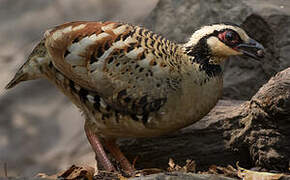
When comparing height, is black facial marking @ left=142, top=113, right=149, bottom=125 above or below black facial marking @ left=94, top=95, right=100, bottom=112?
below

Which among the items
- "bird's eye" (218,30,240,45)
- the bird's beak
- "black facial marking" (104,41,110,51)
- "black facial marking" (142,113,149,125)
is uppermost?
"black facial marking" (104,41,110,51)

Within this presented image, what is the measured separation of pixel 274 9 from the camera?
6.43m

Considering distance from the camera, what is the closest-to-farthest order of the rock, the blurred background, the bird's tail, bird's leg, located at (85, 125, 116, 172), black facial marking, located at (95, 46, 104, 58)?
black facial marking, located at (95, 46, 104, 58) < bird's leg, located at (85, 125, 116, 172) < the bird's tail < the rock < the blurred background

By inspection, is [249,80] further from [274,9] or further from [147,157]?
[147,157]

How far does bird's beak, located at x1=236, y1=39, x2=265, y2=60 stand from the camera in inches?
204

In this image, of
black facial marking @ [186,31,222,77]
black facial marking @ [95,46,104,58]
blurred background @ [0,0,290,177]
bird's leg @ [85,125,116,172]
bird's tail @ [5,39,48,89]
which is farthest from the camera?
blurred background @ [0,0,290,177]

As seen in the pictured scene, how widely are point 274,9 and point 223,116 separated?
5.38ft

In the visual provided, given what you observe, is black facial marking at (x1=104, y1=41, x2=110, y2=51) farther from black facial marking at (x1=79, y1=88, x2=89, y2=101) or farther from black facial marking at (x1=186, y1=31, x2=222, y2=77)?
black facial marking at (x1=186, y1=31, x2=222, y2=77)

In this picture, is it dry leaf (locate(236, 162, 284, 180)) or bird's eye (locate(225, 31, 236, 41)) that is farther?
bird's eye (locate(225, 31, 236, 41))

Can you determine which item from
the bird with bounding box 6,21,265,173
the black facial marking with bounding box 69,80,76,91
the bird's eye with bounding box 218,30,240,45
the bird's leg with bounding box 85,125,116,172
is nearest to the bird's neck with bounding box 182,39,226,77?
the bird with bounding box 6,21,265,173

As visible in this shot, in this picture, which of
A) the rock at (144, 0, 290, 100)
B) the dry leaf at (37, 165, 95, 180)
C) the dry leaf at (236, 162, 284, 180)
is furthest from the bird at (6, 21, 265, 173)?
the rock at (144, 0, 290, 100)

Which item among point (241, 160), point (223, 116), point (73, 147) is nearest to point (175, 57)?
point (223, 116)

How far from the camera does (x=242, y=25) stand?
21.3ft

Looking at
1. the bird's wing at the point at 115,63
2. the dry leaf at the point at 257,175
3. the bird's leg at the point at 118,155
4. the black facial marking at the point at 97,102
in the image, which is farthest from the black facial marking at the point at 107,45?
the dry leaf at the point at 257,175
